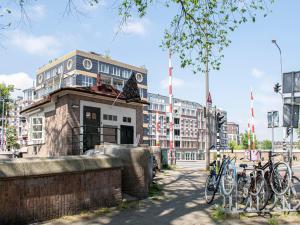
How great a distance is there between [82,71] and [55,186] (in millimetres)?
62062

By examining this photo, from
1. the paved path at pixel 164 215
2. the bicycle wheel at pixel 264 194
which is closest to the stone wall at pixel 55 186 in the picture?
the paved path at pixel 164 215

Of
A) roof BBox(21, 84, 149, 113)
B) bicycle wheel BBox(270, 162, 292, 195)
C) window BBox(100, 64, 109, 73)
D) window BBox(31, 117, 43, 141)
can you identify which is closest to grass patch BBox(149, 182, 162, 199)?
bicycle wheel BBox(270, 162, 292, 195)

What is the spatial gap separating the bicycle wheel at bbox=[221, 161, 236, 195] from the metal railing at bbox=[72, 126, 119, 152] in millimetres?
6017

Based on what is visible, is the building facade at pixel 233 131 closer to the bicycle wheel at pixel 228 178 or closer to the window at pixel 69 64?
the window at pixel 69 64

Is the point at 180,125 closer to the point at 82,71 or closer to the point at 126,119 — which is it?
the point at 82,71

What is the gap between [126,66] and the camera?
260 feet

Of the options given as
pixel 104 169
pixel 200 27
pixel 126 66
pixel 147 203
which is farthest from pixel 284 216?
pixel 126 66

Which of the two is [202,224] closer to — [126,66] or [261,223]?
[261,223]

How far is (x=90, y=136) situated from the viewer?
45.2 ft

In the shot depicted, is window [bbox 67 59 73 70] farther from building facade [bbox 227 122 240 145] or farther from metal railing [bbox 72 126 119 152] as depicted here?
building facade [bbox 227 122 240 145]

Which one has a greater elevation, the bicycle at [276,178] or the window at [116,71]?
the window at [116,71]

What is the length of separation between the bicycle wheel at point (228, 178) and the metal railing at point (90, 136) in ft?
19.7

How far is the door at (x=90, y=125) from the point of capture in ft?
44.5

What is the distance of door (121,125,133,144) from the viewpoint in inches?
605
